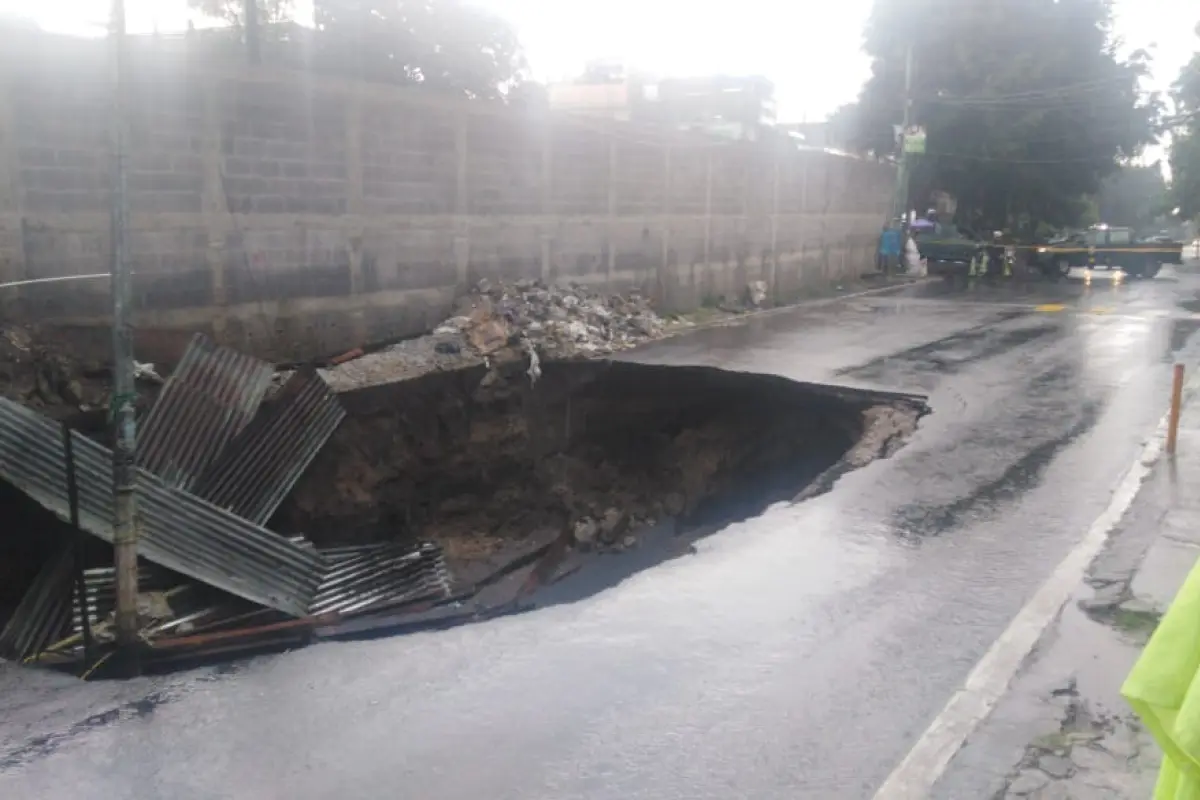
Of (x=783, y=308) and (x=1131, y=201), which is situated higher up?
(x=1131, y=201)

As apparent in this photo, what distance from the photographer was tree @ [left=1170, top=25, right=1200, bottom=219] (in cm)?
4397

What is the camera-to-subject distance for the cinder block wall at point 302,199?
786 centimetres

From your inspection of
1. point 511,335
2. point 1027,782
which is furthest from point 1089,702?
point 511,335

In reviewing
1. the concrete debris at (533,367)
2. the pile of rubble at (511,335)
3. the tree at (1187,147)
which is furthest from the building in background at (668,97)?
the concrete debris at (533,367)

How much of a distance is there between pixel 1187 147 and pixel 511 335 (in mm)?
47924

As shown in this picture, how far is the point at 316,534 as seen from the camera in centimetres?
860

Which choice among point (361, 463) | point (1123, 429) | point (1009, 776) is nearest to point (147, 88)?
point (361, 463)

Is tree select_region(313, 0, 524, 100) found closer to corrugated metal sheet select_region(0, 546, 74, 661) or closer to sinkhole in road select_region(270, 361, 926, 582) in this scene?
sinkhole in road select_region(270, 361, 926, 582)

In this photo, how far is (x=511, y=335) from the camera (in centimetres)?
1166

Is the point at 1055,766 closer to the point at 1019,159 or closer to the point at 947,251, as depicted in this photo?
the point at 947,251

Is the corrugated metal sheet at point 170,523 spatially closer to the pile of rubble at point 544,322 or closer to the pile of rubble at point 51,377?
the pile of rubble at point 51,377

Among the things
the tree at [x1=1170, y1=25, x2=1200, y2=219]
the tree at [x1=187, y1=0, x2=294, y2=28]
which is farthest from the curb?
the tree at [x1=1170, y1=25, x2=1200, y2=219]

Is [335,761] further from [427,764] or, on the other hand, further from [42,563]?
[42,563]

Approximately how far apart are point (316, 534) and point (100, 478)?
8.18 ft
